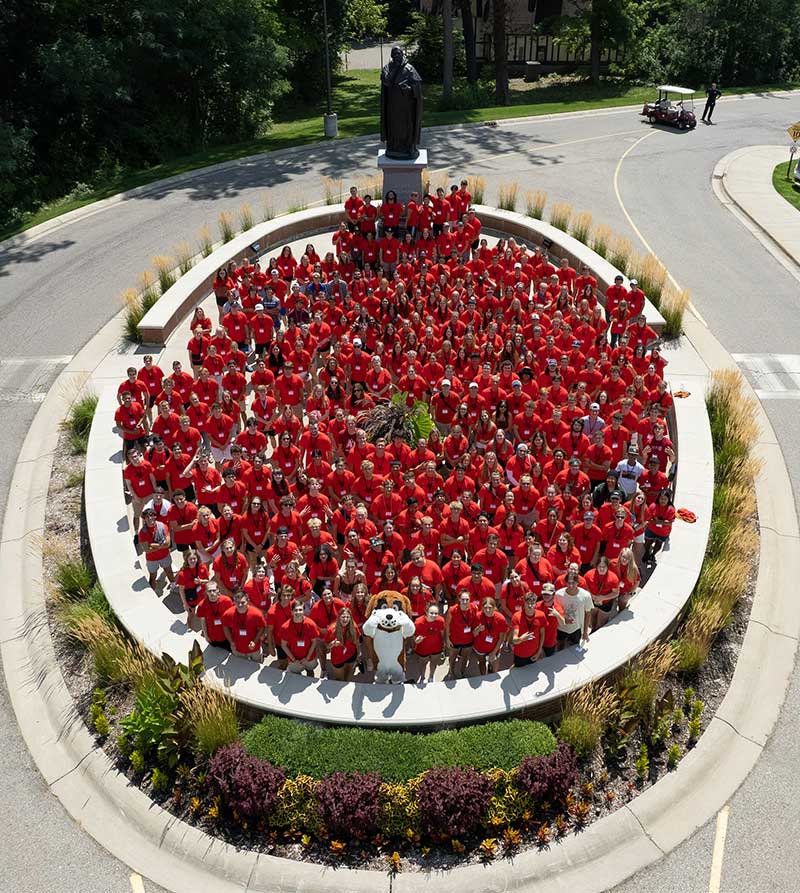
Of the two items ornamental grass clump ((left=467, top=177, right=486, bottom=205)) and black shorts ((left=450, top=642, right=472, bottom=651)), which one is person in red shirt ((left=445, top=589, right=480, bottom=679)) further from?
ornamental grass clump ((left=467, top=177, right=486, bottom=205))

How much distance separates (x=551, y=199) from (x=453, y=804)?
23.9 meters

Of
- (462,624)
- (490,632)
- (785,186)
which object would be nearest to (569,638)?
(490,632)

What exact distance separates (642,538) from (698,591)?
105cm

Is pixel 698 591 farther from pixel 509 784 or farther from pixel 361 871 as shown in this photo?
pixel 361 871

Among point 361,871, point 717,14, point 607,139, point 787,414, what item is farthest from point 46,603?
point 717,14

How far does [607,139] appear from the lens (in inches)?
1425

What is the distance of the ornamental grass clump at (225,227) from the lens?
23.7 meters

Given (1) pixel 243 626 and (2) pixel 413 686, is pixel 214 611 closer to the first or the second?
(1) pixel 243 626

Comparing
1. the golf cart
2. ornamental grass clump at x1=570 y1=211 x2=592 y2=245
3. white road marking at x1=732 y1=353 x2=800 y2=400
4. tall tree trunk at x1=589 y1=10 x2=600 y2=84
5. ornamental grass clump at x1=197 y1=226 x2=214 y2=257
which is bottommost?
white road marking at x1=732 y1=353 x2=800 y2=400

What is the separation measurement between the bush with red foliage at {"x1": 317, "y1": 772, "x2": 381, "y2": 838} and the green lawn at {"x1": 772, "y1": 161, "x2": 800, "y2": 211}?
27.7m

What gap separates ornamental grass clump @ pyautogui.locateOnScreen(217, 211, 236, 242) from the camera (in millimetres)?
23672

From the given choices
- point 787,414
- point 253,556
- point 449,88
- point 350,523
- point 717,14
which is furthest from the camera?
point 717,14

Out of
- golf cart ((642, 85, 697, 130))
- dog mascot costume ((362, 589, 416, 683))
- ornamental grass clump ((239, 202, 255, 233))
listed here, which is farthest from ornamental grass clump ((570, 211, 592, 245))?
golf cart ((642, 85, 697, 130))

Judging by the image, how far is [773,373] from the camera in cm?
1772
